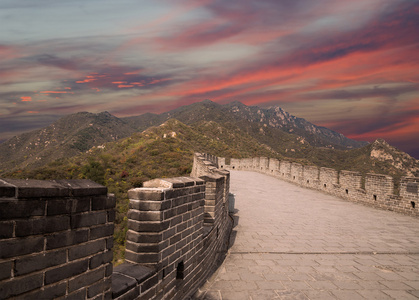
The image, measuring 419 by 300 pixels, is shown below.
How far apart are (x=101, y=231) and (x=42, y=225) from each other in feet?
1.63

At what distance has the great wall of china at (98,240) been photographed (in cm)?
143

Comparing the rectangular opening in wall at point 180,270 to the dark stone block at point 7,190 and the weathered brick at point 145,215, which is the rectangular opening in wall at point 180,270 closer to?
the weathered brick at point 145,215

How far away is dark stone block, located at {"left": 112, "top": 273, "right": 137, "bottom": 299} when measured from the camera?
219 centimetres

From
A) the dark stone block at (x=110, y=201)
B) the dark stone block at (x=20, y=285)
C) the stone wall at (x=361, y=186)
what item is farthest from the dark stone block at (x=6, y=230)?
the stone wall at (x=361, y=186)

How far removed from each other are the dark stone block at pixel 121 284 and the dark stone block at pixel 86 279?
0.29 meters

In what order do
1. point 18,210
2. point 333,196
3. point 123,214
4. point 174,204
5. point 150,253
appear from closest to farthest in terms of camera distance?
point 18,210 → point 150,253 → point 174,204 → point 333,196 → point 123,214

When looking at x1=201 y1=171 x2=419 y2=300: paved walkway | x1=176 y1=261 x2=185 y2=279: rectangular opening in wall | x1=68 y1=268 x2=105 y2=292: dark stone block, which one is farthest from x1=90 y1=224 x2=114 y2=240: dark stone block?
x1=201 y1=171 x2=419 y2=300: paved walkway

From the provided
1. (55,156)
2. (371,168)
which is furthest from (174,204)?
(55,156)

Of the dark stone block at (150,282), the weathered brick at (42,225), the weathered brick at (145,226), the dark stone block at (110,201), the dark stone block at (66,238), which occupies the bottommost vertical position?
the dark stone block at (150,282)

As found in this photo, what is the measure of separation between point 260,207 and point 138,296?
9.39 metres

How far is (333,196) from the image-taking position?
1481cm

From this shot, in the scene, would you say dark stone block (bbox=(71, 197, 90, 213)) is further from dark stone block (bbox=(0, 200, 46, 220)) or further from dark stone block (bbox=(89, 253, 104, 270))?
dark stone block (bbox=(89, 253, 104, 270))

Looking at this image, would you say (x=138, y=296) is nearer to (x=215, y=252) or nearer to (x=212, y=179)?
(x=212, y=179)

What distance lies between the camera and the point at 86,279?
1847 mm
